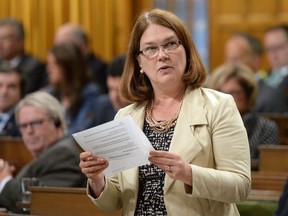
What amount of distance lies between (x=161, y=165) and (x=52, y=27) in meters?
6.79

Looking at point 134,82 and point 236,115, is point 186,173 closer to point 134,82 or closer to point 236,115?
point 236,115

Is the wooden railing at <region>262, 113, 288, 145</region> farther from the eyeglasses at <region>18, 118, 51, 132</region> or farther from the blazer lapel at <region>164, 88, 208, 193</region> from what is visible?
the blazer lapel at <region>164, 88, 208, 193</region>

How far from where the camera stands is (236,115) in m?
2.86

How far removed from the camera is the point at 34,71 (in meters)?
8.20

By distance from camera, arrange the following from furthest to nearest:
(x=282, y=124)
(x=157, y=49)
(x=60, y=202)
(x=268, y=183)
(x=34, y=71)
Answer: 1. (x=34, y=71)
2. (x=282, y=124)
3. (x=268, y=183)
4. (x=60, y=202)
5. (x=157, y=49)

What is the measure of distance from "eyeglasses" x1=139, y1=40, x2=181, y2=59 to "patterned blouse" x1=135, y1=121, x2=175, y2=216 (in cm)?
28

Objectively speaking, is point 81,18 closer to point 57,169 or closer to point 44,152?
point 44,152

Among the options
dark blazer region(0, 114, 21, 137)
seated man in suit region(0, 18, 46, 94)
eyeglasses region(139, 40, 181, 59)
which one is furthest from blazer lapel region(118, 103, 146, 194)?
seated man in suit region(0, 18, 46, 94)

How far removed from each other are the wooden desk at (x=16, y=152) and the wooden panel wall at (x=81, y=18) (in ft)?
11.6

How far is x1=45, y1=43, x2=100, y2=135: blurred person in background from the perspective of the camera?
6.65 meters

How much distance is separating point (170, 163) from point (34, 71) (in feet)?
18.7

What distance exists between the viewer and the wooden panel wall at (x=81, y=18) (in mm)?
9078

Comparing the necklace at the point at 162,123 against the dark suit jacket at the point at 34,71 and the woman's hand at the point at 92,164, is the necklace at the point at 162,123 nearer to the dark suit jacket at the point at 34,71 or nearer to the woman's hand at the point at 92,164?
the woman's hand at the point at 92,164

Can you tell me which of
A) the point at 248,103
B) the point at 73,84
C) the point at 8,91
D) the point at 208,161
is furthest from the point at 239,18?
the point at 208,161
